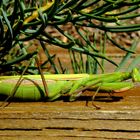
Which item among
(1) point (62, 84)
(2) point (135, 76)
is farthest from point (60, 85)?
(2) point (135, 76)

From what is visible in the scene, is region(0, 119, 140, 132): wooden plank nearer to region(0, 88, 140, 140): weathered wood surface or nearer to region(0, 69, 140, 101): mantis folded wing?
region(0, 88, 140, 140): weathered wood surface

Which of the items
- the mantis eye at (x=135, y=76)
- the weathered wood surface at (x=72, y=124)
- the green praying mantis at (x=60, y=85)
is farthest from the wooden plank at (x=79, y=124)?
the mantis eye at (x=135, y=76)

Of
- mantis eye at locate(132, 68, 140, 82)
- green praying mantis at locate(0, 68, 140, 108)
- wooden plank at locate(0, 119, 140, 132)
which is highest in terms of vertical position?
mantis eye at locate(132, 68, 140, 82)

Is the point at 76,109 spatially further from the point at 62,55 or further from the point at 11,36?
the point at 62,55

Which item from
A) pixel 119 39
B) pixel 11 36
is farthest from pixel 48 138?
pixel 119 39

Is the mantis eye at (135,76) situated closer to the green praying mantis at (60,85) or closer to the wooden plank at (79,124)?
the green praying mantis at (60,85)

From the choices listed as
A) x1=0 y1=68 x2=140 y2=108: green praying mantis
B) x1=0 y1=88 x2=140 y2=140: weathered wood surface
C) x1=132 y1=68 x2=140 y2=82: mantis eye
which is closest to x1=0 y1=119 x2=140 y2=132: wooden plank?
x1=0 y1=88 x2=140 y2=140: weathered wood surface

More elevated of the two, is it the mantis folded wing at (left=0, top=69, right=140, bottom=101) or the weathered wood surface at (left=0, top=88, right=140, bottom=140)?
the mantis folded wing at (left=0, top=69, right=140, bottom=101)
